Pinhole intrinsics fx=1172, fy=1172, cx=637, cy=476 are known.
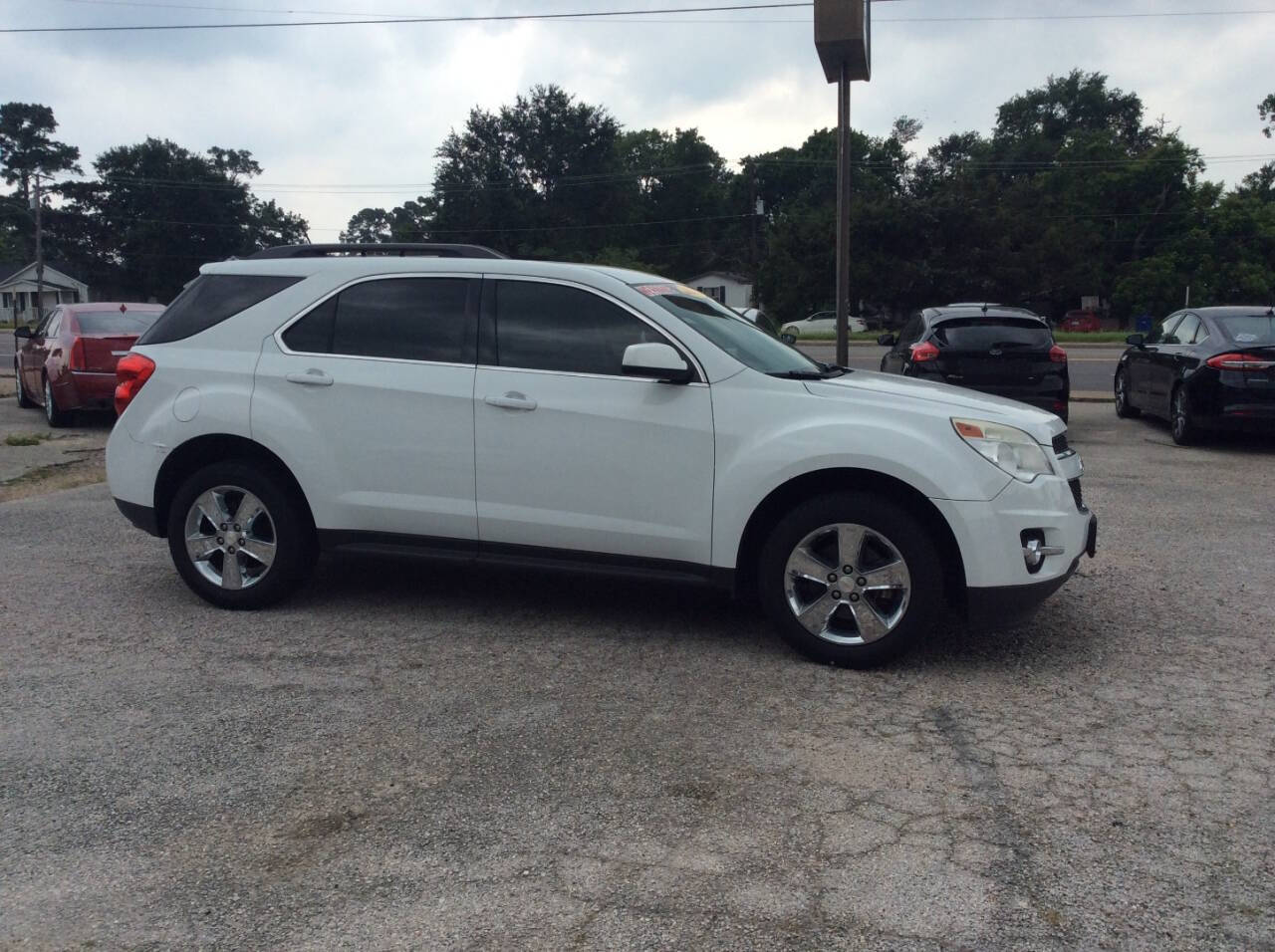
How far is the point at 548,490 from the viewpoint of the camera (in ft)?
17.9

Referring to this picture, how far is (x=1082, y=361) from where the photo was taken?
92.1 ft

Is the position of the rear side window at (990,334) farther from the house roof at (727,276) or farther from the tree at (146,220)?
the tree at (146,220)

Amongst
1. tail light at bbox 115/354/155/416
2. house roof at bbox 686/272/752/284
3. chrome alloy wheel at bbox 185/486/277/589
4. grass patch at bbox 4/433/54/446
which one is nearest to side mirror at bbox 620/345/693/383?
chrome alloy wheel at bbox 185/486/277/589

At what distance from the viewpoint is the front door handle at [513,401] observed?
5.46m

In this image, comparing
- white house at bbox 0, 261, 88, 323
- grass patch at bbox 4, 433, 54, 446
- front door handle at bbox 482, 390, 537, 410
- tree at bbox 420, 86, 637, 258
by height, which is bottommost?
grass patch at bbox 4, 433, 54, 446

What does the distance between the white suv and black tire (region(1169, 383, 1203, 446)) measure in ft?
25.6

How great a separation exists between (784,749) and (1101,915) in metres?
1.32

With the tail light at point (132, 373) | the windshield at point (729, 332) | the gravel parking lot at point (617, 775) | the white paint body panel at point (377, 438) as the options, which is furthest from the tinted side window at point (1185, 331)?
the tail light at point (132, 373)

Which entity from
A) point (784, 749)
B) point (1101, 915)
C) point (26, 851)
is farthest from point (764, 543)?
point (26, 851)

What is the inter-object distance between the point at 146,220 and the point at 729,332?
82979 millimetres

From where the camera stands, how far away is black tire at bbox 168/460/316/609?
5.84 m

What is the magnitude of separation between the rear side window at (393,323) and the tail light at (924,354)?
25.5 ft

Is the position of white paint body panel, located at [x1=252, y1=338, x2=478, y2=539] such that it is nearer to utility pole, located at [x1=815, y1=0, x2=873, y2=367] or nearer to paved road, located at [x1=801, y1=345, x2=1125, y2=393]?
utility pole, located at [x1=815, y1=0, x2=873, y2=367]

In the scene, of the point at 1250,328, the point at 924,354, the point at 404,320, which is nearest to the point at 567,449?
the point at 404,320
